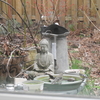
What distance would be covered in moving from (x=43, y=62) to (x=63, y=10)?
4.91 feet

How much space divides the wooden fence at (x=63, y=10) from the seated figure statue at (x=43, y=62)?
1006 millimetres

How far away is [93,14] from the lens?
358 cm

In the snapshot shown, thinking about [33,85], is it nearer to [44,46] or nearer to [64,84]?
[64,84]

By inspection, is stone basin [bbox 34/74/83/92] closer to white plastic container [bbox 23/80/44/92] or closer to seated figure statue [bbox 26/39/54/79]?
white plastic container [bbox 23/80/44/92]

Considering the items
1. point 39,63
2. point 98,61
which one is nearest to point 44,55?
point 39,63

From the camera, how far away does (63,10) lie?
128 inches

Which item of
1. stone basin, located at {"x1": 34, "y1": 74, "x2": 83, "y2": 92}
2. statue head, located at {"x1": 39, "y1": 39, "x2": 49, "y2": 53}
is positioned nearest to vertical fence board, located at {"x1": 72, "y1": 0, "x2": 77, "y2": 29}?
statue head, located at {"x1": 39, "y1": 39, "x2": 49, "y2": 53}

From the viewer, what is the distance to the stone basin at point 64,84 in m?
1.38

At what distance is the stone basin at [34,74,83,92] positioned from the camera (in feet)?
4.54

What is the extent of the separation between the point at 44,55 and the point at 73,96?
2.27ft

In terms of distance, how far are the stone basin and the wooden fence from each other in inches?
47.3

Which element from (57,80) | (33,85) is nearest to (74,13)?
(57,80)

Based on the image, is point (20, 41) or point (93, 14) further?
point (93, 14)

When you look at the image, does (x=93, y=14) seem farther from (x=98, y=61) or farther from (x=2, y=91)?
(x=2, y=91)
